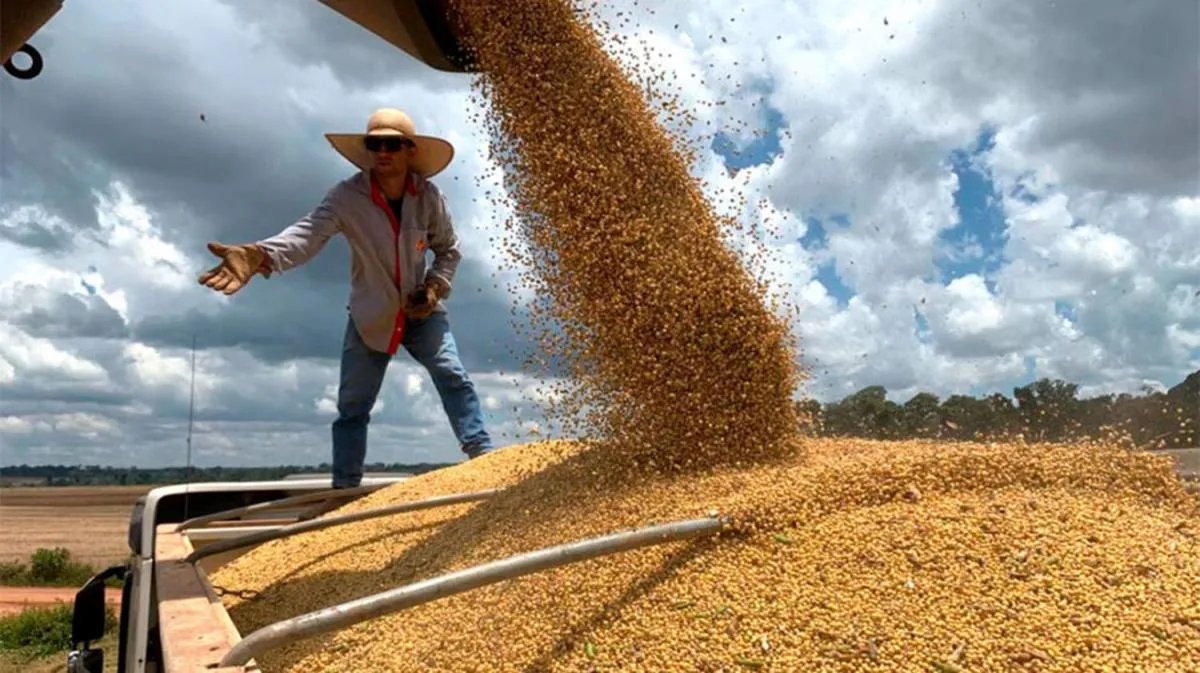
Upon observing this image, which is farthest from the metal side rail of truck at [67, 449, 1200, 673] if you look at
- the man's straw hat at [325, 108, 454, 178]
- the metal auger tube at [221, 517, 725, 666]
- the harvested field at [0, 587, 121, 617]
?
the harvested field at [0, 587, 121, 617]

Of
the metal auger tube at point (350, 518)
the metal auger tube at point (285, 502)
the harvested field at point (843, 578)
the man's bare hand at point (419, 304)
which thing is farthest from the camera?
the man's bare hand at point (419, 304)

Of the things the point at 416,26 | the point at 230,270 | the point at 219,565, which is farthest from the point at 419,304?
the point at 219,565

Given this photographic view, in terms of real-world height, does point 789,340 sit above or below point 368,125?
below

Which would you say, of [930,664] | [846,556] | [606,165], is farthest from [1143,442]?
[606,165]

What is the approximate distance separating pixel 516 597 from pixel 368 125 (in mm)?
2173

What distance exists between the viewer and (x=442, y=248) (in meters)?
3.79

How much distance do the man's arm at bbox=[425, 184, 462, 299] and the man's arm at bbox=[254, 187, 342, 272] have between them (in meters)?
0.39

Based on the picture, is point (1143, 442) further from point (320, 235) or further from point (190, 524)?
point (190, 524)

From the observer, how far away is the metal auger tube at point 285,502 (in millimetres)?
3416

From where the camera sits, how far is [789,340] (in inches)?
115

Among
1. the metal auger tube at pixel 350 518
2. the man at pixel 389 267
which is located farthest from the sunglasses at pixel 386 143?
the metal auger tube at pixel 350 518

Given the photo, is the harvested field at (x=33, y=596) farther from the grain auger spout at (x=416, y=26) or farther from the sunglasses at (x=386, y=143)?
the grain auger spout at (x=416, y=26)

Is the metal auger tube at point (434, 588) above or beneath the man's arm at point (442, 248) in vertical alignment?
beneath

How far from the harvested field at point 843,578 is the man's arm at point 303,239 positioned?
118 centimetres
